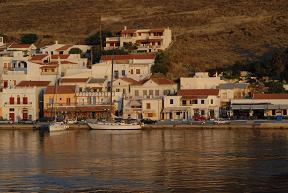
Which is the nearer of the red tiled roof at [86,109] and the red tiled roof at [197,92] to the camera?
the red tiled roof at [197,92]

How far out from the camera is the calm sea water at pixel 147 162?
99.5 ft

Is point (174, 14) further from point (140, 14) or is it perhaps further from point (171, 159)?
point (171, 159)

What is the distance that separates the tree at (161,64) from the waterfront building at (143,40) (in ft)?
15.1

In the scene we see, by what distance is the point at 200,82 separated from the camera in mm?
63938

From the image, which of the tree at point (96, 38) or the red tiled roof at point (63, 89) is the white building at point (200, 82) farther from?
the tree at point (96, 38)

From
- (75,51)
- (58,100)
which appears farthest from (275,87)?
(75,51)

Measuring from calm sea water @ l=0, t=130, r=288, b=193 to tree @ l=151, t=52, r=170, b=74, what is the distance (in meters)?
16.4

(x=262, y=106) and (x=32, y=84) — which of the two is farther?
(x=32, y=84)

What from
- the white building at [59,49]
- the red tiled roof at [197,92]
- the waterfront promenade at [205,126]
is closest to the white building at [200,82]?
the red tiled roof at [197,92]

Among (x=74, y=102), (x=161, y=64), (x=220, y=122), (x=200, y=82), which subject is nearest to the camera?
(x=220, y=122)

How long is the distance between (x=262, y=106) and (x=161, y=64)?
40.8 feet

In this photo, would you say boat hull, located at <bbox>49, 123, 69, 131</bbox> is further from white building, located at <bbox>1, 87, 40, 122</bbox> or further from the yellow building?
white building, located at <bbox>1, 87, 40, 122</bbox>

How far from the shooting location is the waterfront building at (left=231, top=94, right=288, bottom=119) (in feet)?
195

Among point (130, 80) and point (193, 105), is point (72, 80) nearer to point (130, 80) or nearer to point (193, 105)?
point (130, 80)
